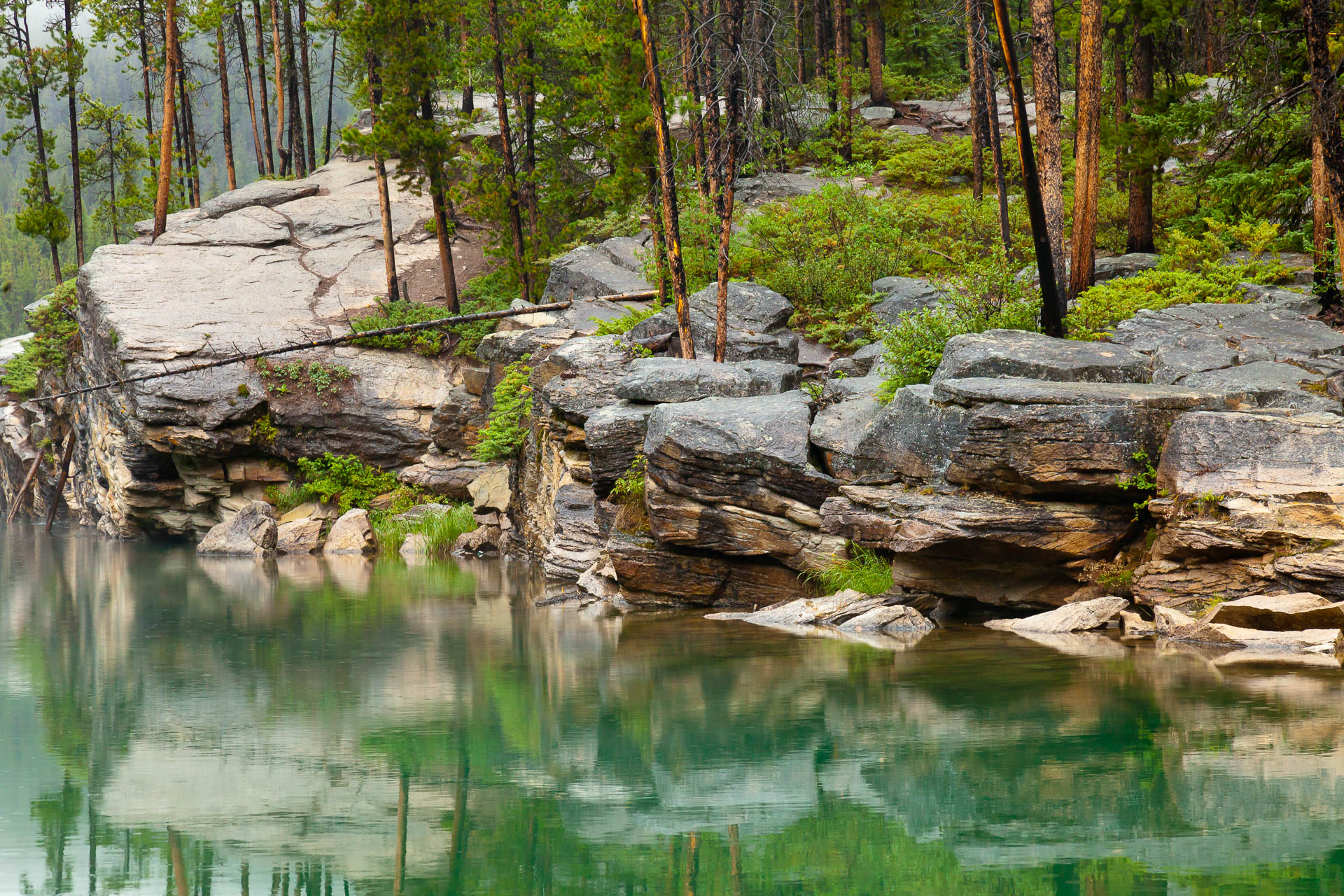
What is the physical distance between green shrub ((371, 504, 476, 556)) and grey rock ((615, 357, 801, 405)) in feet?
27.2

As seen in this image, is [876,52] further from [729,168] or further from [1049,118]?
[1049,118]

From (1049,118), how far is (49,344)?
3095cm

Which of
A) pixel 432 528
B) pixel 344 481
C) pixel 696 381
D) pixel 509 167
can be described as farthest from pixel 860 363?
pixel 344 481

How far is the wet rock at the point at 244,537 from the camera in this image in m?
24.1

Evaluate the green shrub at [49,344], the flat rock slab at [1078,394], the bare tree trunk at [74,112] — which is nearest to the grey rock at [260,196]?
the green shrub at [49,344]

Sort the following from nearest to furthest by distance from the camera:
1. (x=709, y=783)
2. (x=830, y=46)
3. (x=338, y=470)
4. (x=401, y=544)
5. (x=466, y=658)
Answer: (x=709, y=783), (x=466, y=658), (x=401, y=544), (x=338, y=470), (x=830, y=46)

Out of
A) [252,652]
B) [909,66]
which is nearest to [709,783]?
[252,652]

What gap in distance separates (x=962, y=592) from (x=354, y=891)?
8.71 meters

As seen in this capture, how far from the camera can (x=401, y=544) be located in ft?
78.4

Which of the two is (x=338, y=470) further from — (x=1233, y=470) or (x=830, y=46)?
(x=830, y=46)

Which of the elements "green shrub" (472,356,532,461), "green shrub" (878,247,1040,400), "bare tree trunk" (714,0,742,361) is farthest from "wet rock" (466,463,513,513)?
"green shrub" (878,247,1040,400)

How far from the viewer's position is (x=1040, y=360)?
40.8ft

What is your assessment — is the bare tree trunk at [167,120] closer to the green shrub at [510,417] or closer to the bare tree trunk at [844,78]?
the green shrub at [510,417]

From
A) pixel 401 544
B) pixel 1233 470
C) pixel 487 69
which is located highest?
pixel 487 69
